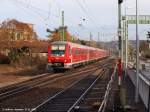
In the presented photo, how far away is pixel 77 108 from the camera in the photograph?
1977 cm

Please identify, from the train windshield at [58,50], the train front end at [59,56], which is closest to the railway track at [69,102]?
the train front end at [59,56]

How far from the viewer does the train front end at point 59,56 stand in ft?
165

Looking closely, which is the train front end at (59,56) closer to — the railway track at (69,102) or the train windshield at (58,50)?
the train windshield at (58,50)

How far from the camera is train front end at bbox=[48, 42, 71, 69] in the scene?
50.2 meters

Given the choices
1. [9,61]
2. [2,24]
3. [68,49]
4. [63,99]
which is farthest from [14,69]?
[63,99]

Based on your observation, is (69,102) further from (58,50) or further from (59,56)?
(58,50)

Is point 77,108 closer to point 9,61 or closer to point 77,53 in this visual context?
→ point 77,53

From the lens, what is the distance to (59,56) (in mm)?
50531

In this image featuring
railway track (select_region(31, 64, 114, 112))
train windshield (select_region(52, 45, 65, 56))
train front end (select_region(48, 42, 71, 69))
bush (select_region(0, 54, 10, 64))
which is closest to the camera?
railway track (select_region(31, 64, 114, 112))

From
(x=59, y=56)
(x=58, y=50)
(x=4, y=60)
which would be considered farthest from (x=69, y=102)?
(x=4, y=60)

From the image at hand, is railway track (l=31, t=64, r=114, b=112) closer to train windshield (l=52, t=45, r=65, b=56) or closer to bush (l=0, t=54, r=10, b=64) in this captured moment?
train windshield (l=52, t=45, r=65, b=56)

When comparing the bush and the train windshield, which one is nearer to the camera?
the train windshield

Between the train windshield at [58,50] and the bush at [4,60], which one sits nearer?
the train windshield at [58,50]

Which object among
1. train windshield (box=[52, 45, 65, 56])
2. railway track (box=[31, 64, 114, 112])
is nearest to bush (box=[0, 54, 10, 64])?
train windshield (box=[52, 45, 65, 56])
